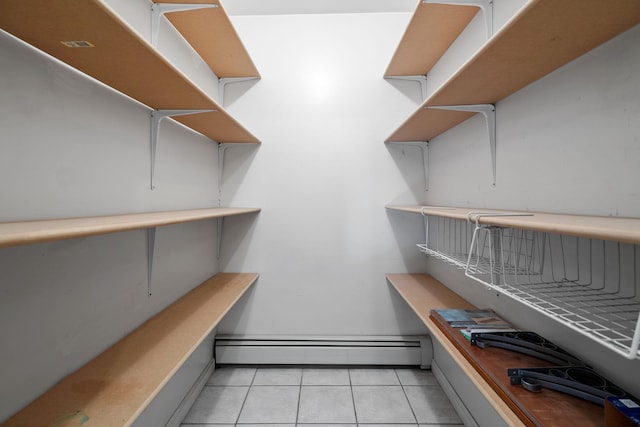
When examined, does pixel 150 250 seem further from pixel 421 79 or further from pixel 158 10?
pixel 421 79

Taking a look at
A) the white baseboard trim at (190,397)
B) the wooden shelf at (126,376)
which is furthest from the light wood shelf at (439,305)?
the white baseboard trim at (190,397)

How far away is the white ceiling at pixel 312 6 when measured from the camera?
2.11m

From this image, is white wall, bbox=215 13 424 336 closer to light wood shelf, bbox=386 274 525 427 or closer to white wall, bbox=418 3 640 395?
light wood shelf, bbox=386 274 525 427

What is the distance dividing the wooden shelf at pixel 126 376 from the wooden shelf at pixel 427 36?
1953mm

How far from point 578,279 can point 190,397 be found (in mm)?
2076

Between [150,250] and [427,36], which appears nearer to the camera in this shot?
[150,250]

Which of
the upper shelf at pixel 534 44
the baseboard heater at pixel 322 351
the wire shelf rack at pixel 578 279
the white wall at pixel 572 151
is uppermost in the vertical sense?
the upper shelf at pixel 534 44

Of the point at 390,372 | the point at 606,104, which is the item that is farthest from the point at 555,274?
the point at 390,372

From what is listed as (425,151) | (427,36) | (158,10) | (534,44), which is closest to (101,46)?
(158,10)

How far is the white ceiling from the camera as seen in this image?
6.92ft

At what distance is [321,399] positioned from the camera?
1835mm

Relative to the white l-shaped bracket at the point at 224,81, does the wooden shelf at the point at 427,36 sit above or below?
above

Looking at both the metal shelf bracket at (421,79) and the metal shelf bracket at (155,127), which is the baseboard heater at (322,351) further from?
the metal shelf bracket at (421,79)

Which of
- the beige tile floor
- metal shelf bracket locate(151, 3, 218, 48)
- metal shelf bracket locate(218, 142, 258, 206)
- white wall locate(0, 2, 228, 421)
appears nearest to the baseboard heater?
the beige tile floor
